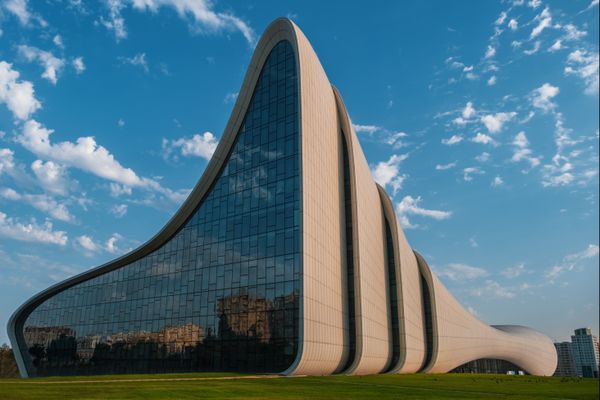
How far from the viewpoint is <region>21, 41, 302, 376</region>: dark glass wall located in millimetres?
34219

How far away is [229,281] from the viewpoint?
3819cm

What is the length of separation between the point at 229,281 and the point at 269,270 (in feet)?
16.5

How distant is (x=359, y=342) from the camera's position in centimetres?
3766

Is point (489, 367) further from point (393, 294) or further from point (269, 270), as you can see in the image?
point (269, 270)

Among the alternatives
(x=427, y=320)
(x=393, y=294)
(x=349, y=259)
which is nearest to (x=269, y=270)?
(x=349, y=259)

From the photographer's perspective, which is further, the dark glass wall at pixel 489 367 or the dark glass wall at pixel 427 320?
the dark glass wall at pixel 489 367

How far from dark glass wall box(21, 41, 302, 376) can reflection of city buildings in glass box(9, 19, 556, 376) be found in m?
0.11

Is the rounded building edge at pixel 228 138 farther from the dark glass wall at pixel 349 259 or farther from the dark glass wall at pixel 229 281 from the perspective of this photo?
the dark glass wall at pixel 349 259

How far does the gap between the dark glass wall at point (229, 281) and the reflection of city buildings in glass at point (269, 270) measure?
0.35 feet

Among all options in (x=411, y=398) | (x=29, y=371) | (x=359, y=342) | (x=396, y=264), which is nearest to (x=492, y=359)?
(x=396, y=264)

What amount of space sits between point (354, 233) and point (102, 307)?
29496 millimetres

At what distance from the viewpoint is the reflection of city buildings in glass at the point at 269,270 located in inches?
1346

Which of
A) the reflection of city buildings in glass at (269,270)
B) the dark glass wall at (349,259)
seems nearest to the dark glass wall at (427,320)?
the reflection of city buildings in glass at (269,270)

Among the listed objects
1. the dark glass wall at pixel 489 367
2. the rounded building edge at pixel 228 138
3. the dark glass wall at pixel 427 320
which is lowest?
the dark glass wall at pixel 489 367
